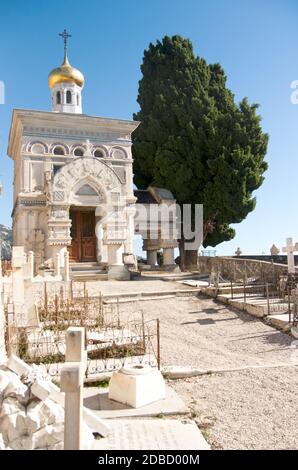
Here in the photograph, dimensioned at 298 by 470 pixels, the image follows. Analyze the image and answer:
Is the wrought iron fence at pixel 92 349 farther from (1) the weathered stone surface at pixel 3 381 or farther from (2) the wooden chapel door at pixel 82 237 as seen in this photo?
(2) the wooden chapel door at pixel 82 237

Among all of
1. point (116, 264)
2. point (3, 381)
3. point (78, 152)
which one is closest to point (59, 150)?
point (78, 152)

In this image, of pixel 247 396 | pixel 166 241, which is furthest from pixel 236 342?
pixel 166 241

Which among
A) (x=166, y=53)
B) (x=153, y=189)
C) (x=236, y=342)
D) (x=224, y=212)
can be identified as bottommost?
(x=236, y=342)

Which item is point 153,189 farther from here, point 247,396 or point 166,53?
point 247,396

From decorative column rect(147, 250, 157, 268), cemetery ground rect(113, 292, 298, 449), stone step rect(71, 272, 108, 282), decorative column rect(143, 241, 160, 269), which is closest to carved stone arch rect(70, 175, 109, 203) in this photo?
stone step rect(71, 272, 108, 282)

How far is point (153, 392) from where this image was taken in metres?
5.37

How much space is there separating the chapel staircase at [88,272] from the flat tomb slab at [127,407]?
12593 millimetres

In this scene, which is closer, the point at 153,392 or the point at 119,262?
the point at 153,392

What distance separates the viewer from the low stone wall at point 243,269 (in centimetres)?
1430

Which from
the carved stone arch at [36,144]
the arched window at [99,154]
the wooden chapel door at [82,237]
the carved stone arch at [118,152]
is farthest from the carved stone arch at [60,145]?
the wooden chapel door at [82,237]

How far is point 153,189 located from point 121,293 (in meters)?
12.8

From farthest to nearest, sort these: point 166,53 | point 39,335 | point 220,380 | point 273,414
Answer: point 166,53 < point 39,335 < point 220,380 < point 273,414

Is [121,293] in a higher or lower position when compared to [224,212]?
lower

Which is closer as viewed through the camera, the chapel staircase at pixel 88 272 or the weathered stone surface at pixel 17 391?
the weathered stone surface at pixel 17 391
